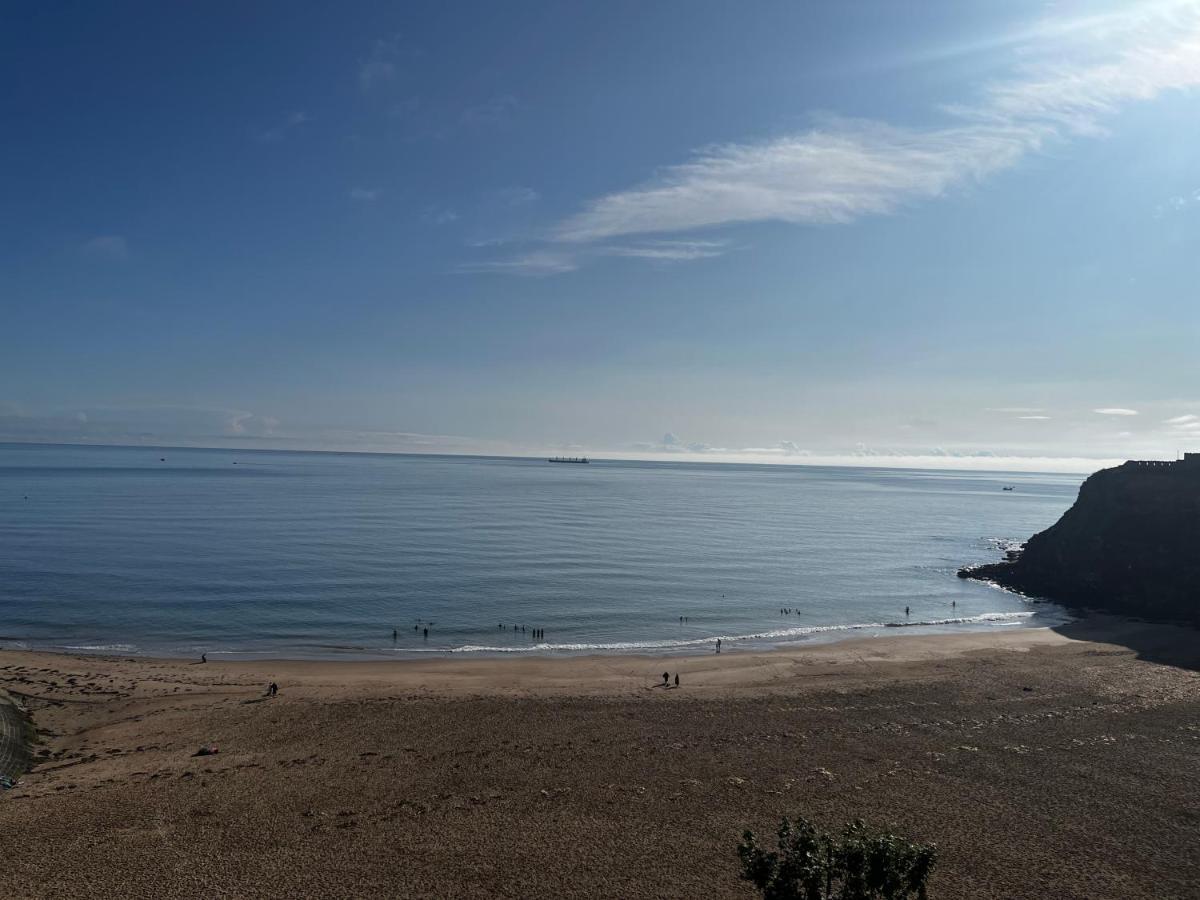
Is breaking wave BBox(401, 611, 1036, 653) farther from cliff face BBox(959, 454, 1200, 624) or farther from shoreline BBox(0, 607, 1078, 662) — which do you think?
cliff face BBox(959, 454, 1200, 624)

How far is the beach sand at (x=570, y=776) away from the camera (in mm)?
21281

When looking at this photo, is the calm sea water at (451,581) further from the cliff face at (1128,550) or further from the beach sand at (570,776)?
the beach sand at (570,776)

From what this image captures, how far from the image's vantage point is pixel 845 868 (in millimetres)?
16078

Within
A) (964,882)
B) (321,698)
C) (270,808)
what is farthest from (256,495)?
(964,882)

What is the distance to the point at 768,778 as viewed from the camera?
27.8 metres

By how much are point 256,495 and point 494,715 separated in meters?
155

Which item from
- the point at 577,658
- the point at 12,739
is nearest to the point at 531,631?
the point at 577,658

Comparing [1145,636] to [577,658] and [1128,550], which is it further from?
[577,658]

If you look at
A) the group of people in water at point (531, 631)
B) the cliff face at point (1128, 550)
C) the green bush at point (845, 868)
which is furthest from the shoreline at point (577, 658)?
the green bush at point (845, 868)

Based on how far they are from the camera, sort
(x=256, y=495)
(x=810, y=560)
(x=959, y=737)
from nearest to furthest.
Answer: (x=959, y=737) → (x=810, y=560) → (x=256, y=495)

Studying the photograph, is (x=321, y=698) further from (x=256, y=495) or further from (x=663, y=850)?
(x=256, y=495)

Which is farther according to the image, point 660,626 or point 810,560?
point 810,560

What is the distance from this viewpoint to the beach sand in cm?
2128

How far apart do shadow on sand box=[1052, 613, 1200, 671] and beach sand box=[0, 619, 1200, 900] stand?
4.89 metres
